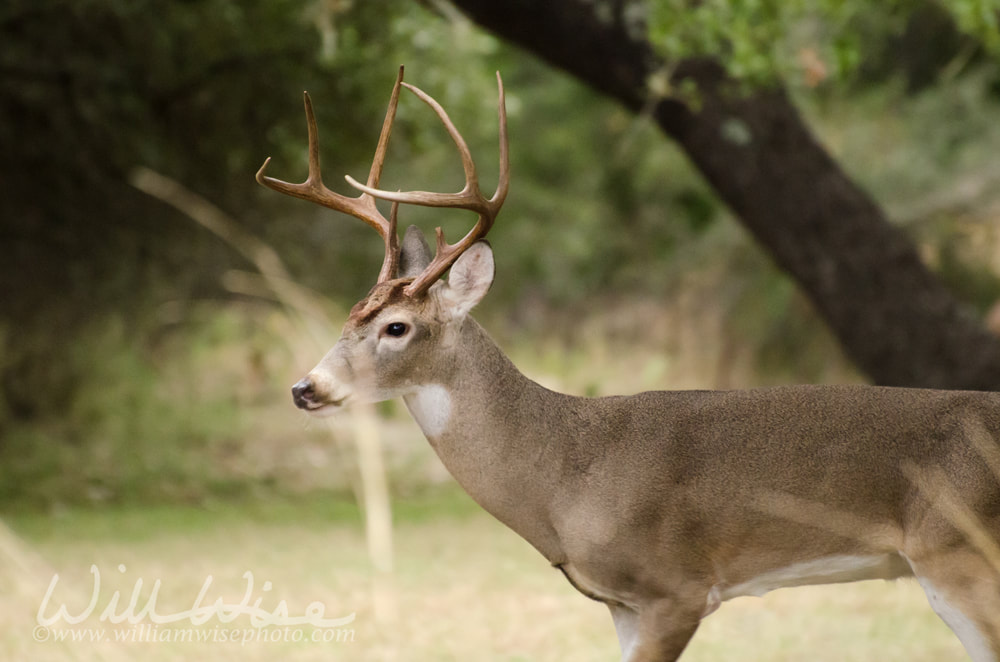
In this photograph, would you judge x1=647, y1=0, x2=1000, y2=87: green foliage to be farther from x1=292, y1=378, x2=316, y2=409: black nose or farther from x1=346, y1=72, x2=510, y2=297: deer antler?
x1=292, y1=378, x2=316, y2=409: black nose

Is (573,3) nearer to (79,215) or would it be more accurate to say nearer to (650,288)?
(79,215)

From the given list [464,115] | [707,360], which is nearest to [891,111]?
[707,360]

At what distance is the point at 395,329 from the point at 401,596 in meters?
3.70

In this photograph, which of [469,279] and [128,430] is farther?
[128,430]

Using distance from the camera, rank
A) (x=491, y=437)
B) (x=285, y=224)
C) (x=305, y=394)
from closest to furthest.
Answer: (x=305, y=394) → (x=491, y=437) → (x=285, y=224)

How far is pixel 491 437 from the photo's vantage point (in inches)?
143

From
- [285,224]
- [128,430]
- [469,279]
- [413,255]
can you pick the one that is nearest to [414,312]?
[469,279]

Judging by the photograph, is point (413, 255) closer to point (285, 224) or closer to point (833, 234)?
point (833, 234)

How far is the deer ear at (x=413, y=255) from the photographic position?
3842 millimetres

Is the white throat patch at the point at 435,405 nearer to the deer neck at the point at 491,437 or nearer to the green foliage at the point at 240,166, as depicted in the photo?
the deer neck at the point at 491,437

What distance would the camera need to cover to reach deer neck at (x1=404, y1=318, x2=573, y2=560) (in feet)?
11.7

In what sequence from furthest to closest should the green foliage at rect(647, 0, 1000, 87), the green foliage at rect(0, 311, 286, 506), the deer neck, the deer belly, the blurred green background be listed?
the green foliage at rect(0, 311, 286, 506), the blurred green background, the green foliage at rect(647, 0, 1000, 87), the deer neck, the deer belly

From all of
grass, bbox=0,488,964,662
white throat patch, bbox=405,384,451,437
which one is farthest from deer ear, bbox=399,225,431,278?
grass, bbox=0,488,964,662

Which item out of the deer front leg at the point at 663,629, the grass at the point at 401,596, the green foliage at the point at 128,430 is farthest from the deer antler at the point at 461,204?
the green foliage at the point at 128,430
